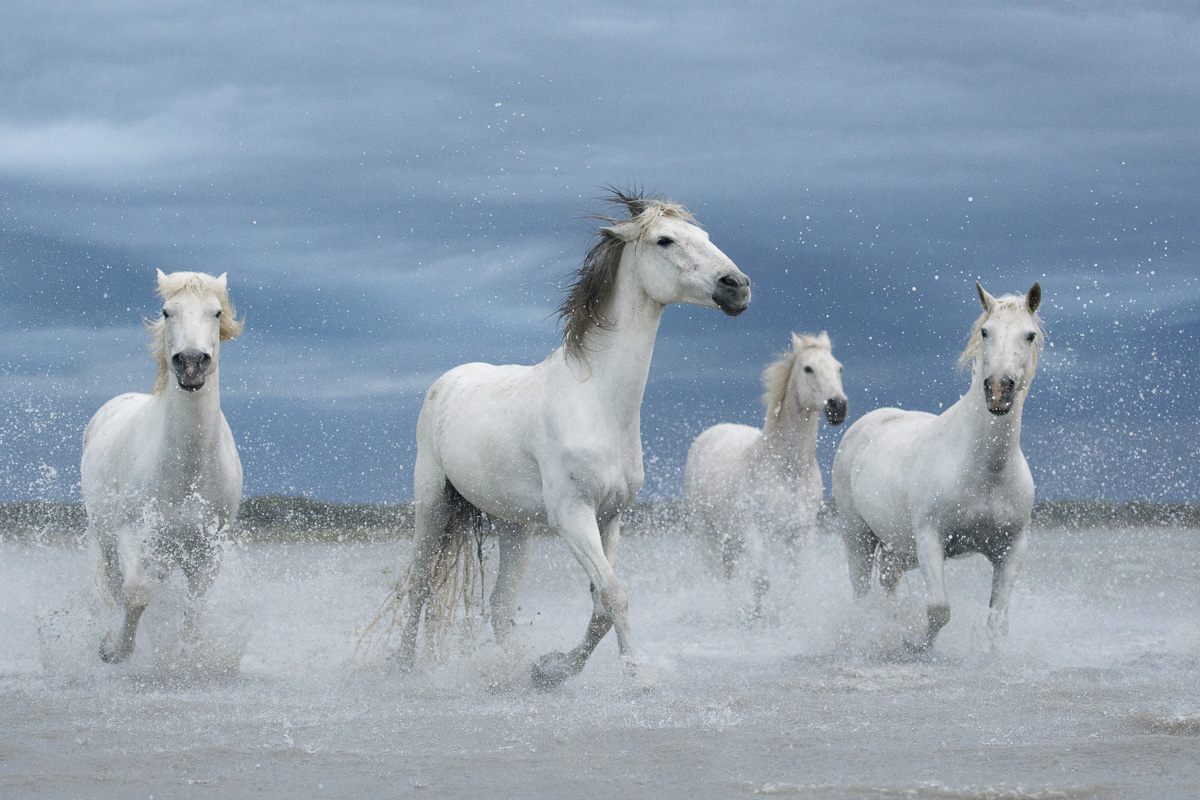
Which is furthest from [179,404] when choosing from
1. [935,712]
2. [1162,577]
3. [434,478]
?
[1162,577]

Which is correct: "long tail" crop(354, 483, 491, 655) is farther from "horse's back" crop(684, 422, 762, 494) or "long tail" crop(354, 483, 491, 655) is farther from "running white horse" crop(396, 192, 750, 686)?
"horse's back" crop(684, 422, 762, 494)

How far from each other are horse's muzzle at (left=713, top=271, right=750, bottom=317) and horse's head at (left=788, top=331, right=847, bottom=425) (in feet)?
12.5

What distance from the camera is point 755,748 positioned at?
14.8 ft

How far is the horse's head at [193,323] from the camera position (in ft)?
19.1

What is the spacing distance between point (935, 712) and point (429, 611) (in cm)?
307

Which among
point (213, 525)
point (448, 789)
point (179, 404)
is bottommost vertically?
point (448, 789)

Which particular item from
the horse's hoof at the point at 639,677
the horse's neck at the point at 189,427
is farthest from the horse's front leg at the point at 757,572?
the horse's neck at the point at 189,427

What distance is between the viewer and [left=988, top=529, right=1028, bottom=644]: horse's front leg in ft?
22.3

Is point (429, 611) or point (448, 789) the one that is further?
point (429, 611)

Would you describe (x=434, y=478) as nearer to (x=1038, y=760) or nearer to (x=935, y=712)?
(x=935, y=712)

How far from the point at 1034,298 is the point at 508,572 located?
3472 mm

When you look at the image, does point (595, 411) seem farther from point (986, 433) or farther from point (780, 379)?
point (780, 379)

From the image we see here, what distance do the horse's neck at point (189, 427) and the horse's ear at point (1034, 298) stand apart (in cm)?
463

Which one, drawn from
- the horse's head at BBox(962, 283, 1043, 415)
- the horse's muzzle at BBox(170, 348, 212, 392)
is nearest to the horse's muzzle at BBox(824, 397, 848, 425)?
the horse's head at BBox(962, 283, 1043, 415)
